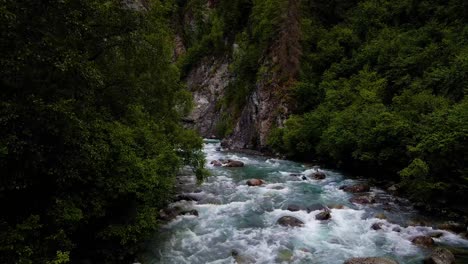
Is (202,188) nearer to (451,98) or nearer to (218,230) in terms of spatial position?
(218,230)

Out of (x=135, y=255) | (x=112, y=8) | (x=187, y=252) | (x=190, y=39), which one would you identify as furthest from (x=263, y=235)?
(x=190, y=39)

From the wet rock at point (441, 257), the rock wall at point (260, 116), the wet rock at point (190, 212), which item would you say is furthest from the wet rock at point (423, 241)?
the rock wall at point (260, 116)

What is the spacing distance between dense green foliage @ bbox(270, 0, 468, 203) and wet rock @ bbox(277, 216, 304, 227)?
5793mm

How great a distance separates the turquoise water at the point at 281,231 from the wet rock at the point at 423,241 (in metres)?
0.26

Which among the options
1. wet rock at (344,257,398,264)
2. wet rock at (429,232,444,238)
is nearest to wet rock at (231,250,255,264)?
wet rock at (344,257,398,264)

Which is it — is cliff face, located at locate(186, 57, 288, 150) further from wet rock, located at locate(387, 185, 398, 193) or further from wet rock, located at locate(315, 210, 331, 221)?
wet rock, located at locate(387, 185, 398, 193)

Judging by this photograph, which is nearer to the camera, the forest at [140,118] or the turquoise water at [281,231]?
the forest at [140,118]

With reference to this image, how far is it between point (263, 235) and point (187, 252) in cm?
332

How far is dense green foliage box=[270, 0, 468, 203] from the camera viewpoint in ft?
55.3

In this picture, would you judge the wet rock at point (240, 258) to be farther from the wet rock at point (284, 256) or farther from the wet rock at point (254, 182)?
the wet rock at point (254, 182)

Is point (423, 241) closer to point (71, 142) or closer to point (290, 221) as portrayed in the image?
point (290, 221)

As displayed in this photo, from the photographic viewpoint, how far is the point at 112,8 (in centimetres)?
1397

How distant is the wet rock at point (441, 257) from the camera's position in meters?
11.8

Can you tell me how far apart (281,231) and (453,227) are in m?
7.02
